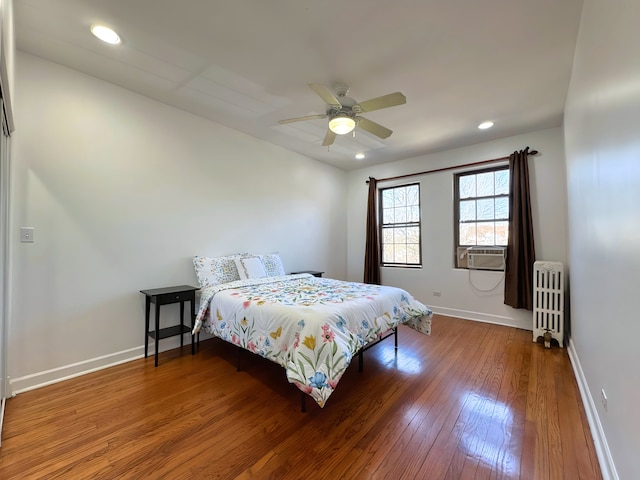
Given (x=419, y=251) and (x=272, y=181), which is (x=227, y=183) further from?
(x=419, y=251)

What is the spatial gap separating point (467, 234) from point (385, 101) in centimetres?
300

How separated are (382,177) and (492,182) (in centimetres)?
183

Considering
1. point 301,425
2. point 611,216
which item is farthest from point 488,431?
point 611,216

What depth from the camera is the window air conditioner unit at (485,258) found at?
406 centimetres

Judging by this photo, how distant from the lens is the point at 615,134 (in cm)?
134

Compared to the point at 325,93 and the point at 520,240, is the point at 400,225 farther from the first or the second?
the point at 325,93

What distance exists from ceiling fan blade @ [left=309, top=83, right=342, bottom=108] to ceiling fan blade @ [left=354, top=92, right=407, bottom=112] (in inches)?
8.9

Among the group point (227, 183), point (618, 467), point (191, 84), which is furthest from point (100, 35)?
point (618, 467)

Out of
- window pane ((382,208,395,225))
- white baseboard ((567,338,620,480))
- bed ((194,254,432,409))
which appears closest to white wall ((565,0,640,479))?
white baseboard ((567,338,620,480))

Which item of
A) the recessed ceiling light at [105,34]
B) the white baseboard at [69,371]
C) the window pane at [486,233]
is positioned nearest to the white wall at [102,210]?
the white baseboard at [69,371]

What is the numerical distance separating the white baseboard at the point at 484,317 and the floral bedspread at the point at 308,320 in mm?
1710

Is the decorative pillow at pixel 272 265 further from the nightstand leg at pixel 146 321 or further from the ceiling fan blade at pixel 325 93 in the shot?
the ceiling fan blade at pixel 325 93

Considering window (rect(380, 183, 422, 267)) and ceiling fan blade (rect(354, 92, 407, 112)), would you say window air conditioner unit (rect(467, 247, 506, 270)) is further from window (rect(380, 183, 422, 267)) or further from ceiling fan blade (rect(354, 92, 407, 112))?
ceiling fan blade (rect(354, 92, 407, 112))

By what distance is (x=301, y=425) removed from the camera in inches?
72.9
